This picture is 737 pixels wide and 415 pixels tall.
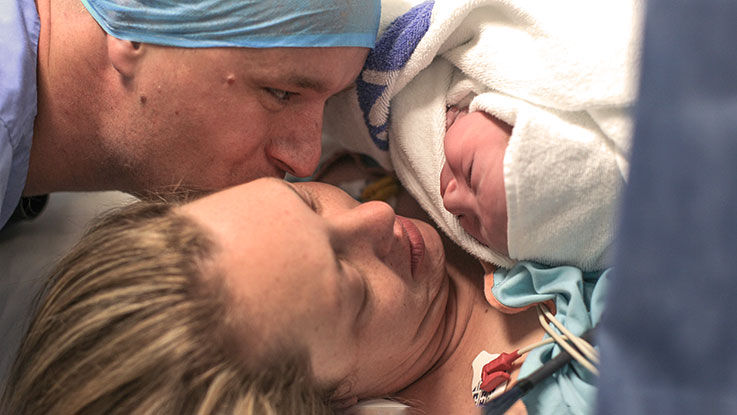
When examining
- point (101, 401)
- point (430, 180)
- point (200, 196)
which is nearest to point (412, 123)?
point (430, 180)

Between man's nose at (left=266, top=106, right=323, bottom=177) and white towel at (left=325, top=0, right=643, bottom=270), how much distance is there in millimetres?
145

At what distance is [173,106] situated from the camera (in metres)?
1.15

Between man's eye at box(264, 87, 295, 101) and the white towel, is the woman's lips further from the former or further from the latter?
man's eye at box(264, 87, 295, 101)

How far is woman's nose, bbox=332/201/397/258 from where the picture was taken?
1037 mm

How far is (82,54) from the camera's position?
1.17 meters

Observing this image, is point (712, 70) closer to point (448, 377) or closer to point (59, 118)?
point (448, 377)

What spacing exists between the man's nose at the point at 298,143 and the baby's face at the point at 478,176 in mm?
250

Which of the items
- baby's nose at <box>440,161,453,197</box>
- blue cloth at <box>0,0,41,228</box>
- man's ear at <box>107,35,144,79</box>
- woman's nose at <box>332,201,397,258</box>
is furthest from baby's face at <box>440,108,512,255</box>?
blue cloth at <box>0,0,41,228</box>

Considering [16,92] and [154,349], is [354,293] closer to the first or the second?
[154,349]

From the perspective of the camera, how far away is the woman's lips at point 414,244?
3.83ft

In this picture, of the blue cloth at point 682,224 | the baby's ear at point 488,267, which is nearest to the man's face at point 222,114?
the baby's ear at point 488,267

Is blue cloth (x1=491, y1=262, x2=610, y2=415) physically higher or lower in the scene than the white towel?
lower

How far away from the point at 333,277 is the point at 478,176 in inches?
13.1

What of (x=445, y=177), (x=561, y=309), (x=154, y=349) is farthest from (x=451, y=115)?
(x=154, y=349)
